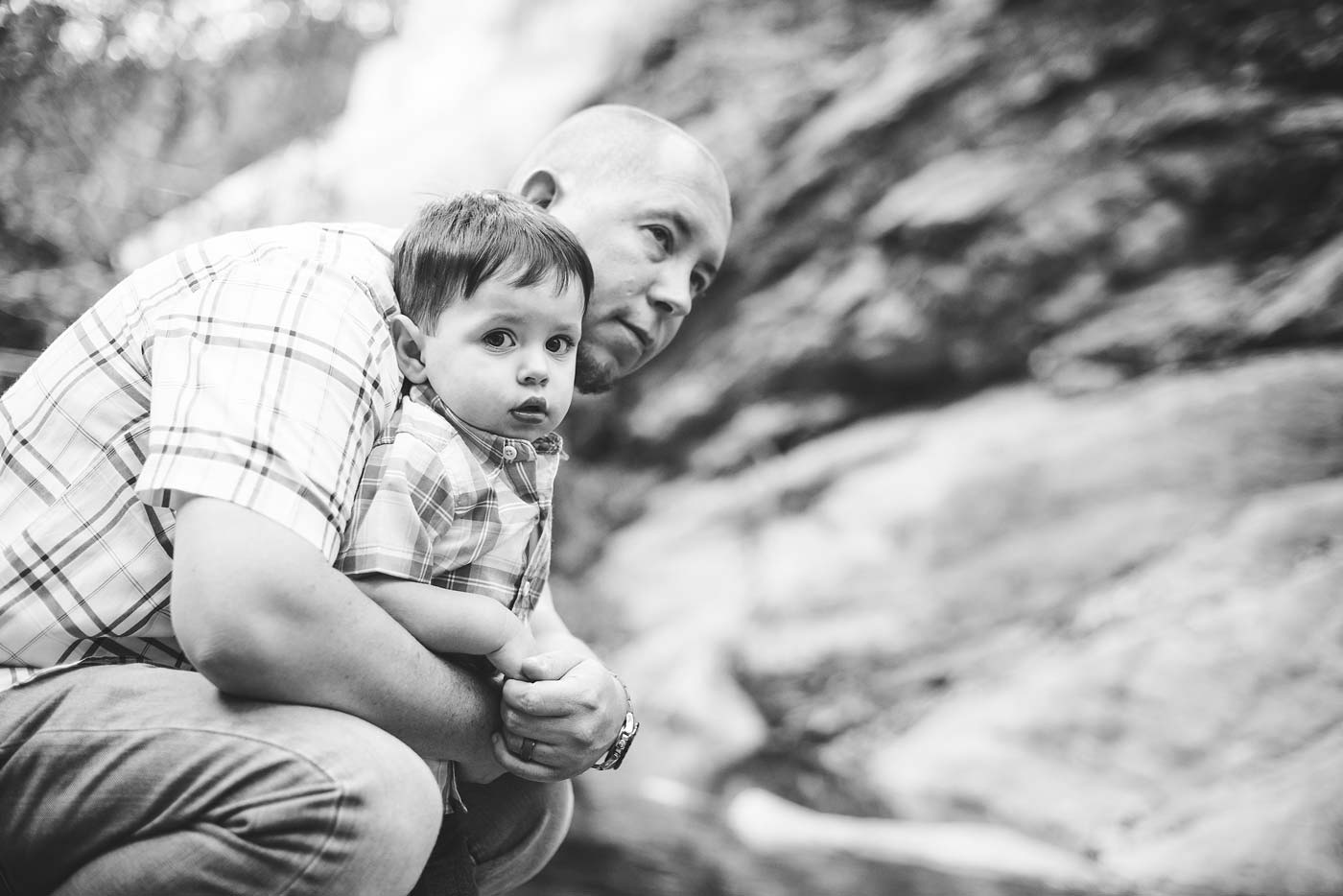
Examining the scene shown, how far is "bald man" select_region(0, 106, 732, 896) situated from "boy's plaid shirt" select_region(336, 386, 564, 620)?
43mm

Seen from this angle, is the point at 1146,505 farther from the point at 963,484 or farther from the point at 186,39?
the point at 186,39

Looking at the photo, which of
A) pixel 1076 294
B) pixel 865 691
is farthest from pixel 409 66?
pixel 865 691

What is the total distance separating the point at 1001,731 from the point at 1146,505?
1149 mm

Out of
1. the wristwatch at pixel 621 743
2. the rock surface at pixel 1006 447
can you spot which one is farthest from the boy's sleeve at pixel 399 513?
the rock surface at pixel 1006 447

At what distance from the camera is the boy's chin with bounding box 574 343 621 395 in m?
1.57

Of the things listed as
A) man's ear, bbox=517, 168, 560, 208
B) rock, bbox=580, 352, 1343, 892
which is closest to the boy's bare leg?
man's ear, bbox=517, 168, 560, 208

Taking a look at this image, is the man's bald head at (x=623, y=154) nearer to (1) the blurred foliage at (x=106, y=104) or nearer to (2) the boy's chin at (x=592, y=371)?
(2) the boy's chin at (x=592, y=371)

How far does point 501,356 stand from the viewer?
3.96 ft

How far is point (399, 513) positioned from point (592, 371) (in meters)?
0.53

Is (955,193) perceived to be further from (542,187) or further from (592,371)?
(592,371)

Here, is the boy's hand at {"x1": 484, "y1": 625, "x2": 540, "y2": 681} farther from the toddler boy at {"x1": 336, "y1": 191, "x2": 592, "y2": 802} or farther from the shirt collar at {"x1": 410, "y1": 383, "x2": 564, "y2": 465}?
the shirt collar at {"x1": 410, "y1": 383, "x2": 564, "y2": 465}

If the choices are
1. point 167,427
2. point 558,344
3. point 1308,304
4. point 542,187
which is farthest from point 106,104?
point 1308,304

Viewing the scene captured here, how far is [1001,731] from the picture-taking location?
156 inches

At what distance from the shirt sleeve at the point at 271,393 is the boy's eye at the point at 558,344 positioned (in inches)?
7.9
